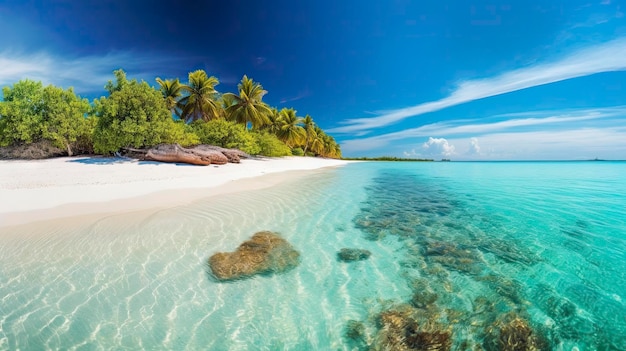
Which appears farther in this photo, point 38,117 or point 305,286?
point 38,117

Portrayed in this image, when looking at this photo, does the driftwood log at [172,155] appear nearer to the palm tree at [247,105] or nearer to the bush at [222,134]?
the bush at [222,134]

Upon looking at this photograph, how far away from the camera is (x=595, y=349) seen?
2668 millimetres

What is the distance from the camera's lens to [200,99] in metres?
31.1

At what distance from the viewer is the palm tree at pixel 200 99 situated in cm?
3061

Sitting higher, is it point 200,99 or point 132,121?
point 200,99

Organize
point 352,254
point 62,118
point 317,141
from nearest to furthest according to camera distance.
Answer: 1. point 352,254
2. point 62,118
3. point 317,141

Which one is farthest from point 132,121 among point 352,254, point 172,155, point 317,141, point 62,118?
point 317,141

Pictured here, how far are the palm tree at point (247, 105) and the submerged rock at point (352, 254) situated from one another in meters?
31.8

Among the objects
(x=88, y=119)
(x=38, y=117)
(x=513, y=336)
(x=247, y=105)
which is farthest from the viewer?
(x=247, y=105)

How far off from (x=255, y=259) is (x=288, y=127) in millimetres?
42685

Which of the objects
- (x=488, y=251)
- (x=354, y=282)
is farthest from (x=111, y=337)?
(x=488, y=251)

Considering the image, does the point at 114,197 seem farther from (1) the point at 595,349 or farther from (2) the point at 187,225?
(1) the point at 595,349

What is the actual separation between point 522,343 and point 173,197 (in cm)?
1019

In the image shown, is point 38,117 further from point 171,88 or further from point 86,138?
point 171,88
